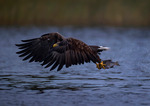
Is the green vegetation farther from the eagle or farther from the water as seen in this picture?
the eagle

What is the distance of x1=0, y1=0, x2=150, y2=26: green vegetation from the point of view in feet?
95.3

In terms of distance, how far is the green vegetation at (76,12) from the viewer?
29062 mm

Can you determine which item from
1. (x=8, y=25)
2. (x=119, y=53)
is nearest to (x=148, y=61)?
(x=119, y=53)

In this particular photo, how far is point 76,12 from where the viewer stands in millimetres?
29578

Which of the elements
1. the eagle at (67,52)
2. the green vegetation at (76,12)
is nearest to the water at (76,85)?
the eagle at (67,52)

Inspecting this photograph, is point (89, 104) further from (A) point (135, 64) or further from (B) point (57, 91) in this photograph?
(A) point (135, 64)

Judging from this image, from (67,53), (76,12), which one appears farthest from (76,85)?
(76,12)

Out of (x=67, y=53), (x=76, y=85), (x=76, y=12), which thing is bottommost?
(x=76, y=85)

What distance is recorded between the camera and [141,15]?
28828 mm

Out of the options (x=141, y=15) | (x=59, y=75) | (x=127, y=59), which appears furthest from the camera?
(x=141, y=15)

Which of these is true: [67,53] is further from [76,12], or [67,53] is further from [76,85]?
[76,12]

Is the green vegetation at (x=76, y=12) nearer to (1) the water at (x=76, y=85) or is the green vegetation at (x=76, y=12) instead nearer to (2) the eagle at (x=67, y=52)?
(1) the water at (x=76, y=85)

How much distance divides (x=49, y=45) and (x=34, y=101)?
7.03ft

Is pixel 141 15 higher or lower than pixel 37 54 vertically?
higher
